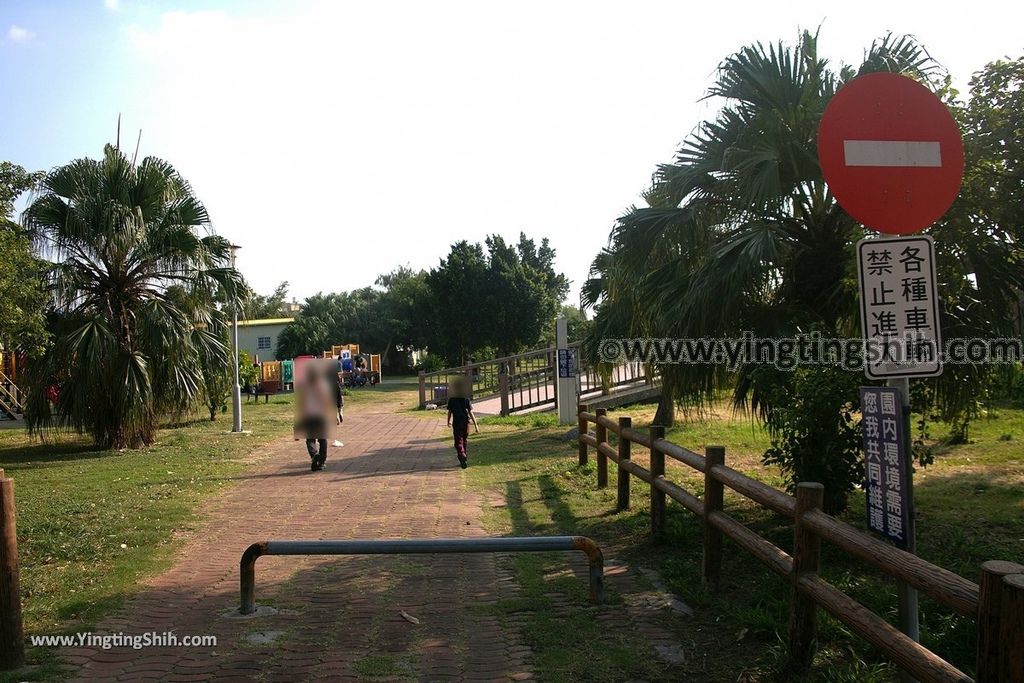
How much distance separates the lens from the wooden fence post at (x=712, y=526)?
18.0ft

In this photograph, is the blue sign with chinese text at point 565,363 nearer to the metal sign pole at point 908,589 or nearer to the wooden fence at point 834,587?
the wooden fence at point 834,587

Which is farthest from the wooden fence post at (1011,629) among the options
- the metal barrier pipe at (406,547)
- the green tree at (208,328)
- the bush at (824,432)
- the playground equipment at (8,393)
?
the playground equipment at (8,393)

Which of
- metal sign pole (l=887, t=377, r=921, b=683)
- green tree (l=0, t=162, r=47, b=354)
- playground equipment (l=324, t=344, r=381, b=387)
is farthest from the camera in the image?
playground equipment (l=324, t=344, r=381, b=387)

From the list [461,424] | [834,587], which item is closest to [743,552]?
[834,587]

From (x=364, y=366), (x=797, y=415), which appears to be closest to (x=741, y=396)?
(x=797, y=415)

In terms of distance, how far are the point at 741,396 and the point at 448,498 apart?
11.9 feet

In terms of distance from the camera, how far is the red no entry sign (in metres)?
3.62

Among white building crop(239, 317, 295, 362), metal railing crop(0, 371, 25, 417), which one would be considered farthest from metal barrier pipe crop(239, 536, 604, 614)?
white building crop(239, 317, 295, 362)

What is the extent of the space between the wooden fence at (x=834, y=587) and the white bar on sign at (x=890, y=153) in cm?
159

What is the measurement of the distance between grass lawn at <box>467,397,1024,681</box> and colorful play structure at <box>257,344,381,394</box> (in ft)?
70.1

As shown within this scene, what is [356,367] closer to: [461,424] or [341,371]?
[341,371]

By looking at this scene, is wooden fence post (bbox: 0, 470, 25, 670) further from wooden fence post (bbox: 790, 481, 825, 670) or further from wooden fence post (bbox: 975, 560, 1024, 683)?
wooden fence post (bbox: 975, 560, 1024, 683)

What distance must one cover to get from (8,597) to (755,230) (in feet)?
21.0

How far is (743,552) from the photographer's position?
630 centimetres
